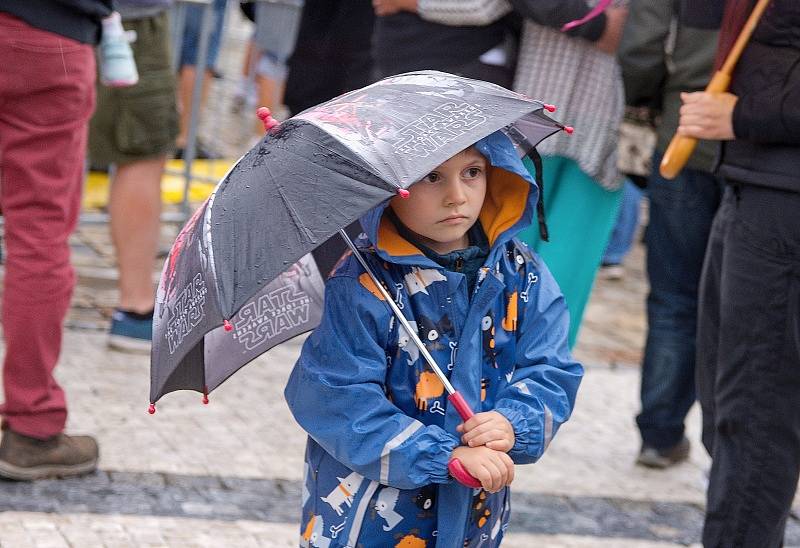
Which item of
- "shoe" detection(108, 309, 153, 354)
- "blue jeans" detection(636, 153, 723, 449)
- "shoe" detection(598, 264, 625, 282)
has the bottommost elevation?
"shoe" detection(598, 264, 625, 282)

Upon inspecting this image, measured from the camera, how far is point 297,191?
2570mm

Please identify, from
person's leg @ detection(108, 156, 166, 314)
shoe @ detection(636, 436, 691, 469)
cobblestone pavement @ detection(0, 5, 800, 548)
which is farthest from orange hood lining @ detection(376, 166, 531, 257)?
person's leg @ detection(108, 156, 166, 314)

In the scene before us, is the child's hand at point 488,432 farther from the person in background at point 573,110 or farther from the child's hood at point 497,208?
the person in background at point 573,110

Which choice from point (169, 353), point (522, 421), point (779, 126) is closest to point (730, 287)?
point (779, 126)

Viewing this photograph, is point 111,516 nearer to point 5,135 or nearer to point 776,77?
point 5,135

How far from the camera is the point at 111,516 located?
3924mm

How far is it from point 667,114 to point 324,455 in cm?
228

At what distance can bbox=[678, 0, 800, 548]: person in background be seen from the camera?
3324 millimetres

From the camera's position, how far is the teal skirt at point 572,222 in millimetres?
4797

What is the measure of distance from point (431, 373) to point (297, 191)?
1.56 feet

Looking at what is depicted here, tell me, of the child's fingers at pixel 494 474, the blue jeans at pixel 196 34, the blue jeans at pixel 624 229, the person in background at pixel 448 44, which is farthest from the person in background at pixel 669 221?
the blue jeans at pixel 196 34

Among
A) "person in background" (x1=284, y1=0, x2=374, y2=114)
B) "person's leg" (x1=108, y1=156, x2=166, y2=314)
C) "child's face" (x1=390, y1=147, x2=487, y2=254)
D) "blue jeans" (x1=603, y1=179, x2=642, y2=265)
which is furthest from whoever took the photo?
"blue jeans" (x1=603, y1=179, x2=642, y2=265)

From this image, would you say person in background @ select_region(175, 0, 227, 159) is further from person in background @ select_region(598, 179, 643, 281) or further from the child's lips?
the child's lips

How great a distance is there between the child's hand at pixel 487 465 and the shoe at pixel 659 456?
93.9 inches
